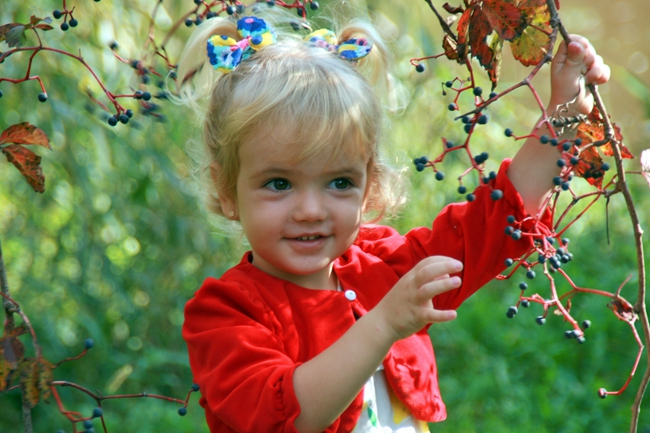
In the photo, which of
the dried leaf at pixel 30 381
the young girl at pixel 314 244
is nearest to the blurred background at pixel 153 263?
the young girl at pixel 314 244

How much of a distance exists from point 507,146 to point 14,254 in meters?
2.04

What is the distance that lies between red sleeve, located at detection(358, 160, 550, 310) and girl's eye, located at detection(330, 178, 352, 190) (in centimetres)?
21

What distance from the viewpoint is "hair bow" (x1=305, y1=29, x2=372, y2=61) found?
1.53 metres

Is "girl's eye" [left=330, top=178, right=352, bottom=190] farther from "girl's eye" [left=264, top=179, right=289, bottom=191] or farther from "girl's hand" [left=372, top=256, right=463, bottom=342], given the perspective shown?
"girl's hand" [left=372, top=256, right=463, bottom=342]

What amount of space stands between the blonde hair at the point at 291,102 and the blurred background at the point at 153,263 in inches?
36.0

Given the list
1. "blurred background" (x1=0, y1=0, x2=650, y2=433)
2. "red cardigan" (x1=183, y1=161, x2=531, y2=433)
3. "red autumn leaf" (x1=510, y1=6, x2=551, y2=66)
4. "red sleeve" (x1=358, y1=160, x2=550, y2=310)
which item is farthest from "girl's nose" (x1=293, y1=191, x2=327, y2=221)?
"blurred background" (x1=0, y1=0, x2=650, y2=433)

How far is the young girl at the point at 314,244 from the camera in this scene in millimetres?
1187

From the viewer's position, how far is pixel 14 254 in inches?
118

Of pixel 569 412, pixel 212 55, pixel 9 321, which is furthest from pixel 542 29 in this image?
pixel 569 412

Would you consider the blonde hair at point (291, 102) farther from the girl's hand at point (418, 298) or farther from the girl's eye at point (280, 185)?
the girl's hand at point (418, 298)

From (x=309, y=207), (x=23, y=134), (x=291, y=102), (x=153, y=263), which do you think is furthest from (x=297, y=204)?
(x=153, y=263)

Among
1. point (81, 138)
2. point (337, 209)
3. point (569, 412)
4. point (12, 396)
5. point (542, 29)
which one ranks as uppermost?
point (542, 29)

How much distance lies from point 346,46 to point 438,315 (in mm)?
682

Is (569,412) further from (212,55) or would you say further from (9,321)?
(9,321)
